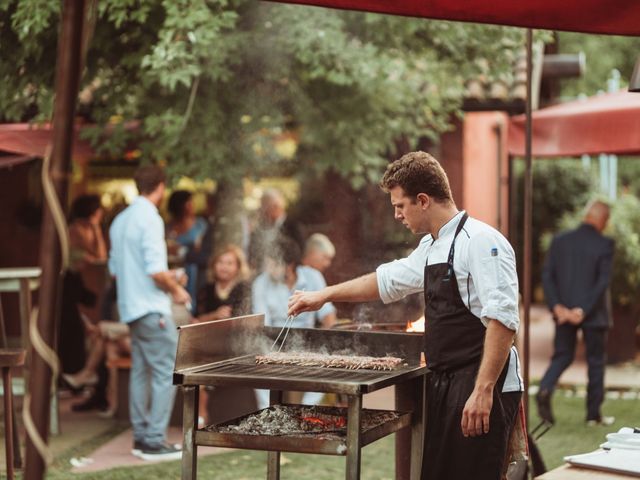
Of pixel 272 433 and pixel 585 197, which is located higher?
pixel 585 197

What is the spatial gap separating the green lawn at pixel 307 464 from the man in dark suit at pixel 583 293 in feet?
2.03

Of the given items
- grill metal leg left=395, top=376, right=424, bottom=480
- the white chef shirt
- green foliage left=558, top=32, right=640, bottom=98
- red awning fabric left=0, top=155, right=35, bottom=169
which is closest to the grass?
grill metal leg left=395, top=376, right=424, bottom=480

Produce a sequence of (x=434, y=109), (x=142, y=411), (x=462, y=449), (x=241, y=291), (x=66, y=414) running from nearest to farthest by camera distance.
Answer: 1. (x=462, y=449)
2. (x=142, y=411)
3. (x=241, y=291)
4. (x=66, y=414)
5. (x=434, y=109)

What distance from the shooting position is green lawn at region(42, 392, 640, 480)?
749 cm

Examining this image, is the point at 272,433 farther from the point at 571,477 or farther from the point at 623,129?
the point at 623,129

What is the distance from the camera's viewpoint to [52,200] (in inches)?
115

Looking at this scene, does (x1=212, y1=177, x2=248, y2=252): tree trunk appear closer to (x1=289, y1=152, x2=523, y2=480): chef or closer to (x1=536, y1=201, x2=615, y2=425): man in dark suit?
(x1=536, y1=201, x2=615, y2=425): man in dark suit

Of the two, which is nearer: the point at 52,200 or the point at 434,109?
the point at 52,200

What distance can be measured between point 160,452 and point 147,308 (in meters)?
1.09

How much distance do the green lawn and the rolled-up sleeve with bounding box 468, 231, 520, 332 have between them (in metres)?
3.37

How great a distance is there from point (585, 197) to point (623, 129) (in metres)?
13.4

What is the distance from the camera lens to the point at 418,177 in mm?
4637

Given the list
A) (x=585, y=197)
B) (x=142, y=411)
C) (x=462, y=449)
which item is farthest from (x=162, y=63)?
(x=585, y=197)

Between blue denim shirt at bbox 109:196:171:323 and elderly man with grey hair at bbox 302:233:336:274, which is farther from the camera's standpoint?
elderly man with grey hair at bbox 302:233:336:274
